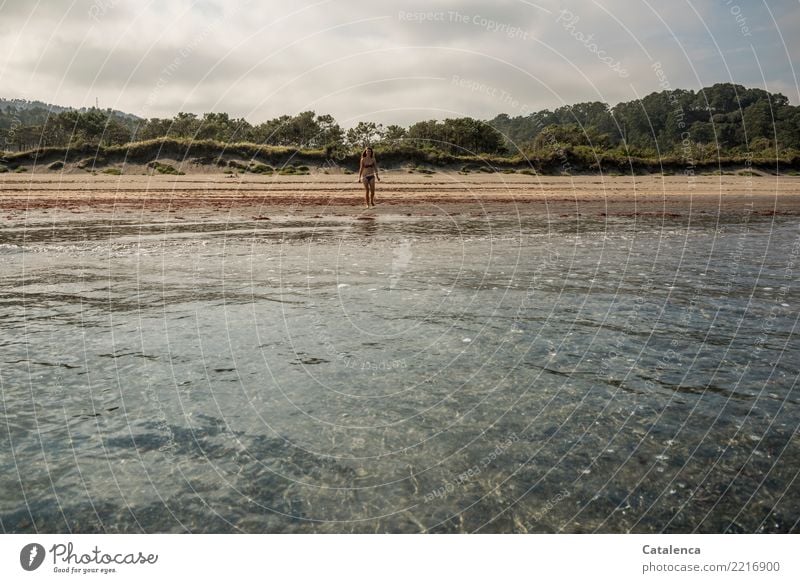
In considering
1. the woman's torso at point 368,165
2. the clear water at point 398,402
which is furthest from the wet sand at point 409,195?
the clear water at point 398,402

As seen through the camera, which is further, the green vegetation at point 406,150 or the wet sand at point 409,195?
the green vegetation at point 406,150

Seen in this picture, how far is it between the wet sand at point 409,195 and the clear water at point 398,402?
19.4 metres

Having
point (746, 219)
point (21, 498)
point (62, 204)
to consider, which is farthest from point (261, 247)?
point (746, 219)

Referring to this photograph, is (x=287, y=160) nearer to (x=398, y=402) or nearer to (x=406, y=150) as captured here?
(x=406, y=150)

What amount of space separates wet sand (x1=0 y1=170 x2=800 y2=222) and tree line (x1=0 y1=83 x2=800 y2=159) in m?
4.62

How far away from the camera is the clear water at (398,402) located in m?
4.71

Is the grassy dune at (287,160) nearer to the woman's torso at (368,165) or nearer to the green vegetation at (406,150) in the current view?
the green vegetation at (406,150)

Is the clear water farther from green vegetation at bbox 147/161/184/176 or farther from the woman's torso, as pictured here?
green vegetation at bbox 147/161/184/176

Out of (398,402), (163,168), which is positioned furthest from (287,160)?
(398,402)

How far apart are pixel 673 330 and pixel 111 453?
26.9 feet

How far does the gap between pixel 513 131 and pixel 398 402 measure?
179 m

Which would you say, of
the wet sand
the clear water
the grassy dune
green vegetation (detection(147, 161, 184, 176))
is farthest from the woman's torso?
green vegetation (detection(147, 161, 184, 176))

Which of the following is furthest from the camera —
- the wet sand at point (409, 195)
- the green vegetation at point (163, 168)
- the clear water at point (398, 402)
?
the green vegetation at point (163, 168)

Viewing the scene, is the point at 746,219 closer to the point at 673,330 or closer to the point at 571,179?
the point at 673,330
